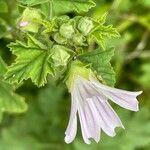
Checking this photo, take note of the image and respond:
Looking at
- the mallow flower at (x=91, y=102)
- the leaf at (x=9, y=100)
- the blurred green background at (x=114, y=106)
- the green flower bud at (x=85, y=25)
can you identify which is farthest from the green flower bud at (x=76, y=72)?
the blurred green background at (x=114, y=106)

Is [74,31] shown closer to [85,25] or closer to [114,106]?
[85,25]

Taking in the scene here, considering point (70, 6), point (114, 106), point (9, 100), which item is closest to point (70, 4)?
point (70, 6)

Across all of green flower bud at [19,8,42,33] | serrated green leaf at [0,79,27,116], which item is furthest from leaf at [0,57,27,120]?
green flower bud at [19,8,42,33]

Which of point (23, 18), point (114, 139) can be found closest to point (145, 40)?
point (114, 139)

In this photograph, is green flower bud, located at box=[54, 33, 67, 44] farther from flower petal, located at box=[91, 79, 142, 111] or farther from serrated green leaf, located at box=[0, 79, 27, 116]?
serrated green leaf, located at box=[0, 79, 27, 116]

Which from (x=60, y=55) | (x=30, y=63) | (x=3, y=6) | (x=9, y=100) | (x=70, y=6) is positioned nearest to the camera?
(x=60, y=55)

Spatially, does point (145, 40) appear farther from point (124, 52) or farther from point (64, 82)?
point (64, 82)

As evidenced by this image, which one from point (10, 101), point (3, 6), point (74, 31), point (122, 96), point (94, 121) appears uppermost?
point (74, 31)
